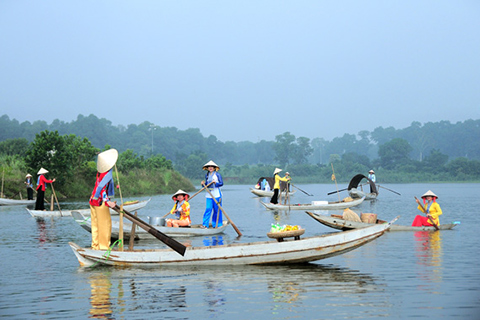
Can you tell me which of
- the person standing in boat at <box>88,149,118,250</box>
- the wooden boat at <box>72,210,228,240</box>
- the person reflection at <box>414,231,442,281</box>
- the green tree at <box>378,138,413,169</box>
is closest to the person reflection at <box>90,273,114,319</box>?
the person standing in boat at <box>88,149,118,250</box>

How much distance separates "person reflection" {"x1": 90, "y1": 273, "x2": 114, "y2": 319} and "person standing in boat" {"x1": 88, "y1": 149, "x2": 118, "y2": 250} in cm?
90

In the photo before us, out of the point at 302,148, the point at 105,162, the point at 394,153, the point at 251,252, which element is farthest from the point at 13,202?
the point at 302,148

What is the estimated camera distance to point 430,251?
13.9 metres

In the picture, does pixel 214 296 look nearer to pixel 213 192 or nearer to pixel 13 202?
pixel 213 192

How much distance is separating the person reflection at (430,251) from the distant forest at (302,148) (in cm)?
4543

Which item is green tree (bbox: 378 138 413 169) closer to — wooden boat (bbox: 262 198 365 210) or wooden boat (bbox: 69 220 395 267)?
wooden boat (bbox: 262 198 365 210)

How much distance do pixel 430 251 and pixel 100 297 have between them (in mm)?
7996

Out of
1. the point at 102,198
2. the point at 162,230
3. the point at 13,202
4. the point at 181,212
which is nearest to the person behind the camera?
the point at 102,198

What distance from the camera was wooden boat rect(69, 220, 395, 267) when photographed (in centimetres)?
1108

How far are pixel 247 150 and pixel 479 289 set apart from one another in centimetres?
17423

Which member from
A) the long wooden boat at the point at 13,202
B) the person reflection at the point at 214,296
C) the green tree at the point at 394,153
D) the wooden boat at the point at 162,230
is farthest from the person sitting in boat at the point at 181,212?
the green tree at the point at 394,153

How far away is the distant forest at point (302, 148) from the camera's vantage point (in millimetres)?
101875

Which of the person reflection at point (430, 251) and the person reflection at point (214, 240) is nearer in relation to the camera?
the person reflection at point (430, 251)

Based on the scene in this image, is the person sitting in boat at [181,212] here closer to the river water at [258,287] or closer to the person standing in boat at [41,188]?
the river water at [258,287]
